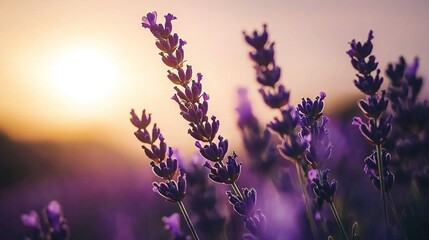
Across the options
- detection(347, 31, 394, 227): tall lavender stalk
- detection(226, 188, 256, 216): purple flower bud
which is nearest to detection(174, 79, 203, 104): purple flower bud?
detection(226, 188, 256, 216): purple flower bud

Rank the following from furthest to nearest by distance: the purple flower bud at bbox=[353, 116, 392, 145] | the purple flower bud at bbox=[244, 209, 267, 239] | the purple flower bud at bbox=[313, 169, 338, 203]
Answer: the purple flower bud at bbox=[353, 116, 392, 145] → the purple flower bud at bbox=[313, 169, 338, 203] → the purple flower bud at bbox=[244, 209, 267, 239]

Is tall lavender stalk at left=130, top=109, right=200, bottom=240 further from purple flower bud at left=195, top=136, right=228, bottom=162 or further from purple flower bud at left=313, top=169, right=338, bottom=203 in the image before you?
purple flower bud at left=313, top=169, right=338, bottom=203

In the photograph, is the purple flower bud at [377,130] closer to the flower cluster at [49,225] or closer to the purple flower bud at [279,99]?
the purple flower bud at [279,99]

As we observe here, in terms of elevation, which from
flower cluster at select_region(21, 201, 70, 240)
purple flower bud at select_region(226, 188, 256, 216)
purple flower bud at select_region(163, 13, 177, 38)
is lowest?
purple flower bud at select_region(226, 188, 256, 216)

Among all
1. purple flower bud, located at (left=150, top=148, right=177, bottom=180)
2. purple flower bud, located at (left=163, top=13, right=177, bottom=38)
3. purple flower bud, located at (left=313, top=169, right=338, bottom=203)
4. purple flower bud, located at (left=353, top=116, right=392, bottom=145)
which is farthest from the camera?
purple flower bud, located at (left=163, top=13, right=177, bottom=38)

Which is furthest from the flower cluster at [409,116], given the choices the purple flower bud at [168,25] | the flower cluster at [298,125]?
the purple flower bud at [168,25]

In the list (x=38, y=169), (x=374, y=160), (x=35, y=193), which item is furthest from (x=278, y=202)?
(x=38, y=169)

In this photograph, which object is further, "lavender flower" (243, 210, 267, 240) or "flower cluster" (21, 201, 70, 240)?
"lavender flower" (243, 210, 267, 240)

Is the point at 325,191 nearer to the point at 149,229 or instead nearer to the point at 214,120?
the point at 214,120
